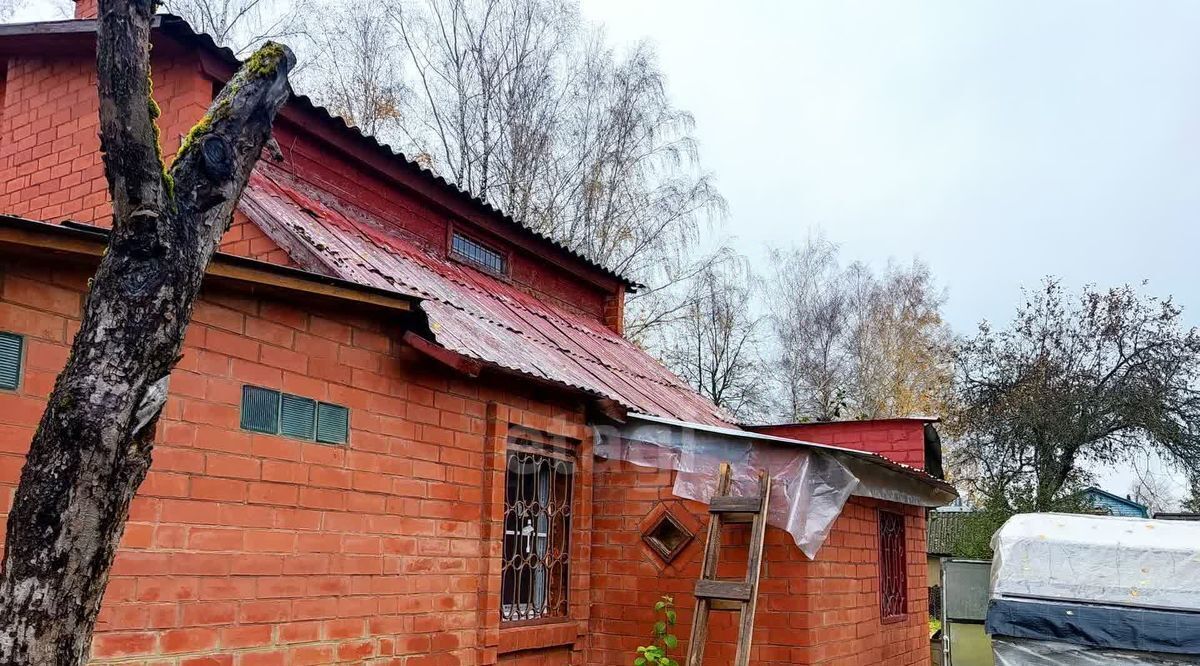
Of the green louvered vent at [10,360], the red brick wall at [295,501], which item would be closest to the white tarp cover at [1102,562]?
the red brick wall at [295,501]

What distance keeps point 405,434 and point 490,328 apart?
1.67 metres

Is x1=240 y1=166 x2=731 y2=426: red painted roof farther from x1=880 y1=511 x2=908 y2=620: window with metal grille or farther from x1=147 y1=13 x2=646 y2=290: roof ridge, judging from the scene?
x1=880 y1=511 x2=908 y2=620: window with metal grille

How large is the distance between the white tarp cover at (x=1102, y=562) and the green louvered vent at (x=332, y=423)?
484 centimetres

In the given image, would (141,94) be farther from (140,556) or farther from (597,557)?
(597,557)

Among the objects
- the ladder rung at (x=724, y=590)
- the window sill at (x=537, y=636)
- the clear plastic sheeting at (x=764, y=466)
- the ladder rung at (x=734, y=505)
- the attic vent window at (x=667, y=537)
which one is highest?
the clear plastic sheeting at (x=764, y=466)

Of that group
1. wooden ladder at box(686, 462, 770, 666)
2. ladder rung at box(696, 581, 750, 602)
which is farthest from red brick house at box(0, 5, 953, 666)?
ladder rung at box(696, 581, 750, 602)

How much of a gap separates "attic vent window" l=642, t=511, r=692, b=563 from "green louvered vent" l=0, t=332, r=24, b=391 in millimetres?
4286

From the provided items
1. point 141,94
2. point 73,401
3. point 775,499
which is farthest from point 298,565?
point 775,499

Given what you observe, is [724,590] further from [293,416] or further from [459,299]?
[459,299]

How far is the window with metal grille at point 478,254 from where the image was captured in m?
8.91

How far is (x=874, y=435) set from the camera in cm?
984

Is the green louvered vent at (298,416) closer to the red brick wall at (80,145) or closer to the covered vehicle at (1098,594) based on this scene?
the red brick wall at (80,145)

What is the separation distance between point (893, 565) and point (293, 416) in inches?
242

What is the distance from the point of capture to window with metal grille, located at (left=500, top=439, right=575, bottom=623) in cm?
617
